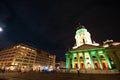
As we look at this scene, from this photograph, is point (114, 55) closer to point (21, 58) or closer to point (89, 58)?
point (89, 58)

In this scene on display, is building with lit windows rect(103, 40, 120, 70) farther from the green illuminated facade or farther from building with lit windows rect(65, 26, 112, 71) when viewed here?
the green illuminated facade

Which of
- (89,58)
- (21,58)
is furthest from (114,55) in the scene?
(21,58)

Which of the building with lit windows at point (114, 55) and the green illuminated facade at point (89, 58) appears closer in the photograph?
the building with lit windows at point (114, 55)

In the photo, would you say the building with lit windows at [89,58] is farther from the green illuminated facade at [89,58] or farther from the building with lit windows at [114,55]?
the building with lit windows at [114,55]

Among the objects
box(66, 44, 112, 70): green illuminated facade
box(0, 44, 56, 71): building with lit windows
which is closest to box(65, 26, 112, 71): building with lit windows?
box(66, 44, 112, 70): green illuminated facade

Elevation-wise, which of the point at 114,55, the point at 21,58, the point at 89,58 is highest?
the point at 21,58

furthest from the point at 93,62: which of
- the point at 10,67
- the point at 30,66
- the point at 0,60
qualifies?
the point at 0,60

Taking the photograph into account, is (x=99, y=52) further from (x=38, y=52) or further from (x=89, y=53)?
(x=38, y=52)

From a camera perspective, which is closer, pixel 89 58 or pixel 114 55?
pixel 114 55

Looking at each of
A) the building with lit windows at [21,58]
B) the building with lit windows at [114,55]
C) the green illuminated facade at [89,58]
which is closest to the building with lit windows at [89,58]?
the green illuminated facade at [89,58]

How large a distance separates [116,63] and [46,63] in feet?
221

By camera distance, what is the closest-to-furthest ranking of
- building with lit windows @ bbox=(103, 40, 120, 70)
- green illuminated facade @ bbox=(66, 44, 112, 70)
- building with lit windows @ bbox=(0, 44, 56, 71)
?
1. building with lit windows @ bbox=(103, 40, 120, 70)
2. green illuminated facade @ bbox=(66, 44, 112, 70)
3. building with lit windows @ bbox=(0, 44, 56, 71)

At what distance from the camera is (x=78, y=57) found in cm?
5116

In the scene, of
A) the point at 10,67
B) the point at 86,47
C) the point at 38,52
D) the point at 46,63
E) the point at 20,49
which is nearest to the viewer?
the point at 86,47
